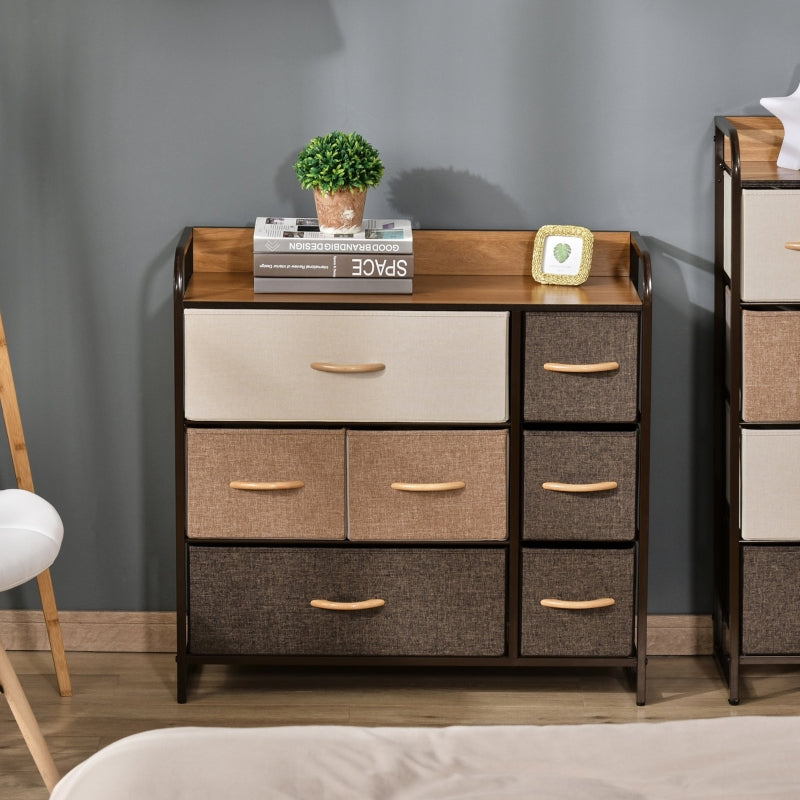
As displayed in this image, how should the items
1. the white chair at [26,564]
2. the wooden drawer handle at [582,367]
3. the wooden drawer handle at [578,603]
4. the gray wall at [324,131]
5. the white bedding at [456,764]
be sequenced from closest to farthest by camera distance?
the white bedding at [456,764] → the white chair at [26,564] → the wooden drawer handle at [582,367] → the wooden drawer handle at [578,603] → the gray wall at [324,131]

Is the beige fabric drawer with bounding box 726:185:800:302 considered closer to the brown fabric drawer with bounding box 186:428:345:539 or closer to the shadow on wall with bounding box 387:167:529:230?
the shadow on wall with bounding box 387:167:529:230

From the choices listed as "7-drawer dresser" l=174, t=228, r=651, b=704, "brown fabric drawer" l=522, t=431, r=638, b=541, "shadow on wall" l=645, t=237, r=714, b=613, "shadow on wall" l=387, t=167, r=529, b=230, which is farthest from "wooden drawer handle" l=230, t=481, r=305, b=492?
"shadow on wall" l=645, t=237, r=714, b=613

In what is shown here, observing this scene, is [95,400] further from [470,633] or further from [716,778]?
[716,778]

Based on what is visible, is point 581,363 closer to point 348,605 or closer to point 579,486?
point 579,486

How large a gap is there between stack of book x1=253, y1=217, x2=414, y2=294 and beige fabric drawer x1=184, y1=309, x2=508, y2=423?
0.29 feet

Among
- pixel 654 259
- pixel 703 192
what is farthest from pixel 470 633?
pixel 703 192

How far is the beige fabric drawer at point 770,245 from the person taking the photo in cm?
240

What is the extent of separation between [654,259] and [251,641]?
1.28 m

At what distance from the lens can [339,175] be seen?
97.0 inches

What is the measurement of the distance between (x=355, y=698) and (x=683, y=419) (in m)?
1.02

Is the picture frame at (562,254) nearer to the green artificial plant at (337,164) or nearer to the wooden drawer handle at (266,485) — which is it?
the green artificial plant at (337,164)

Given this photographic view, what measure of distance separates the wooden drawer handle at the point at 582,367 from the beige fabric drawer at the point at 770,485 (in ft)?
1.13

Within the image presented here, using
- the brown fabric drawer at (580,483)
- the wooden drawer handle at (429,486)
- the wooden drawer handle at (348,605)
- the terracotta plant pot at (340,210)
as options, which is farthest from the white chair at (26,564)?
the brown fabric drawer at (580,483)

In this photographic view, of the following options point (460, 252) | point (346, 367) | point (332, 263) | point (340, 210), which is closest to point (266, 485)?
point (346, 367)
